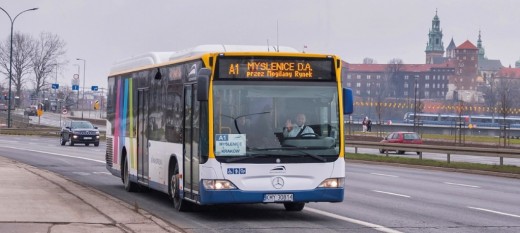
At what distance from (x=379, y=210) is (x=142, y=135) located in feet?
16.9

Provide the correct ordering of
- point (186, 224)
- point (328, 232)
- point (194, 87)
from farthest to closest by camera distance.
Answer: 1. point (194, 87)
2. point (186, 224)
3. point (328, 232)

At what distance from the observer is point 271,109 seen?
1609 centimetres

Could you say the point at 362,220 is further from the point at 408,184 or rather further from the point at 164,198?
the point at 408,184

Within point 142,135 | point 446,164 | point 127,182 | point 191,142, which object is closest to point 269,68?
point 191,142

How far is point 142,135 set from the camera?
21.0 metres

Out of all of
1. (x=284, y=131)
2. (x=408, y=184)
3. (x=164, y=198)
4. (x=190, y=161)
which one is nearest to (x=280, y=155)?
(x=284, y=131)

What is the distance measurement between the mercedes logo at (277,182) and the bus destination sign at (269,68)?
5.17 feet

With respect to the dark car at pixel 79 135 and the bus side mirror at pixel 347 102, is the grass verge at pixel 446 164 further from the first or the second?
the dark car at pixel 79 135

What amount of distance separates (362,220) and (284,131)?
2009 mm

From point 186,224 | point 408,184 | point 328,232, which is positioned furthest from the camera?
point 408,184

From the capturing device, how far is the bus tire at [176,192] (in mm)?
17578

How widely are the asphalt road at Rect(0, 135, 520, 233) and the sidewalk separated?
0.65 metres

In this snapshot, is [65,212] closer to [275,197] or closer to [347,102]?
[275,197]

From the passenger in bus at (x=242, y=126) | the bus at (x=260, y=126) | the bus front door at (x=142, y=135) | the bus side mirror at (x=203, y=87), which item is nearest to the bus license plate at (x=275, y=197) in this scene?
the bus at (x=260, y=126)
